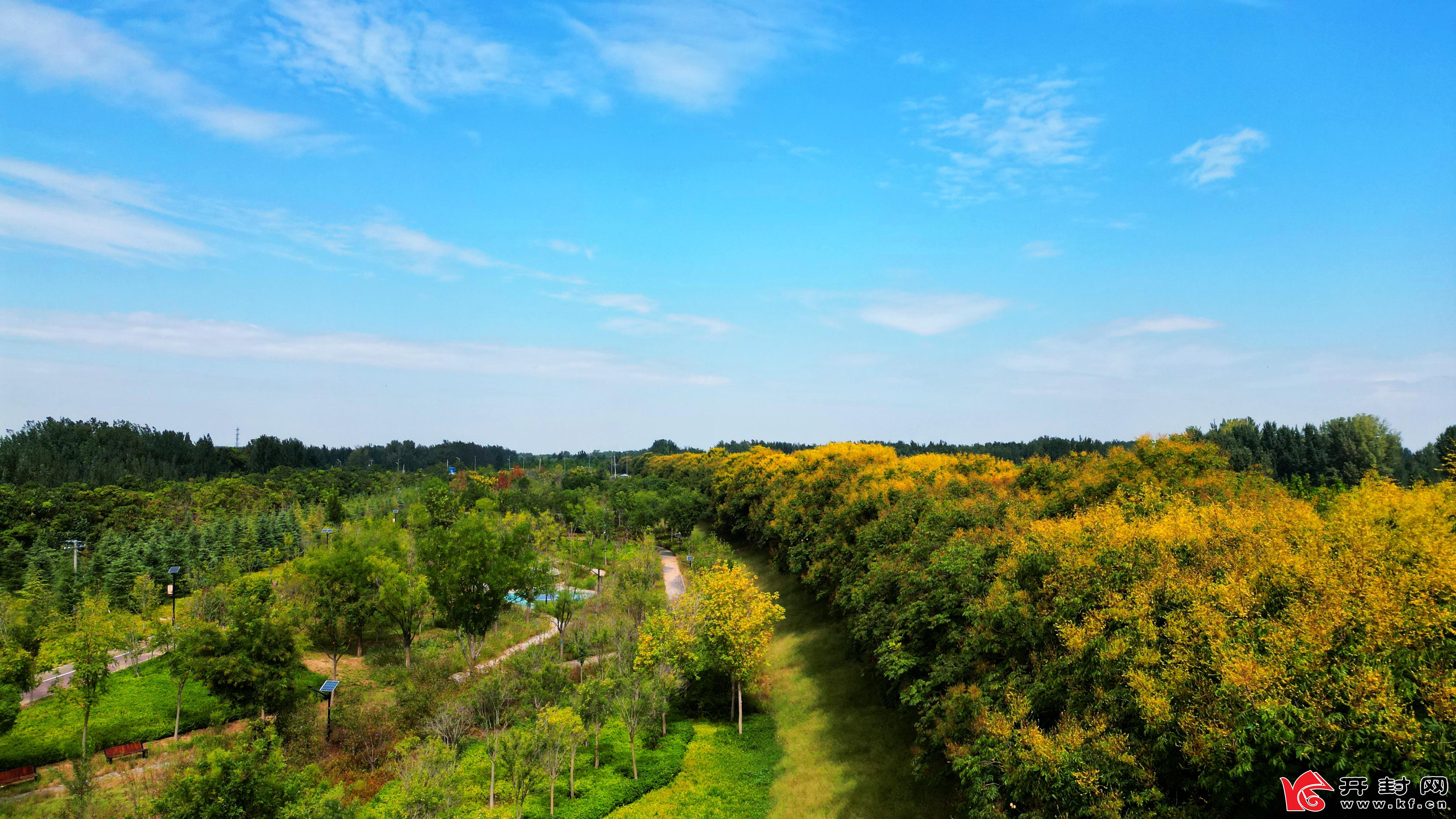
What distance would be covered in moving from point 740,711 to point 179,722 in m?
25.6

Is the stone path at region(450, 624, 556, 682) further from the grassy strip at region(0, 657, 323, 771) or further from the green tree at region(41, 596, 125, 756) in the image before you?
the green tree at region(41, 596, 125, 756)

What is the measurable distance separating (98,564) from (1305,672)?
236ft

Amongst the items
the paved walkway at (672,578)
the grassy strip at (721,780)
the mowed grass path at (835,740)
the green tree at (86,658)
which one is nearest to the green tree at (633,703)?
the grassy strip at (721,780)

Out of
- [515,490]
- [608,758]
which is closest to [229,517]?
[515,490]

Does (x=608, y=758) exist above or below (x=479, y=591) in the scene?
below

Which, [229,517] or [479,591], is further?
[229,517]

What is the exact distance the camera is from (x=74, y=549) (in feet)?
175

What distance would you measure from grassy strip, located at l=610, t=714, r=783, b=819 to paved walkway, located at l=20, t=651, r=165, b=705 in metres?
25.2

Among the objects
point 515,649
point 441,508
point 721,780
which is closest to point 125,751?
point 515,649

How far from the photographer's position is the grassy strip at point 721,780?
24422 millimetres

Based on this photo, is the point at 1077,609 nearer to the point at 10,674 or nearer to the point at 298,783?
the point at 298,783

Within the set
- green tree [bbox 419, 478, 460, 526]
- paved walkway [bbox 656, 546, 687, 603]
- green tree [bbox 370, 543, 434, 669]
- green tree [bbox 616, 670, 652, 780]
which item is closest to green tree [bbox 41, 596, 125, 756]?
green tree [bbox 370, 543, 434, 669]

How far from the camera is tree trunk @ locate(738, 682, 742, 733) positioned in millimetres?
31016

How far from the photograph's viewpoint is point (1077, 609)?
1772cm
